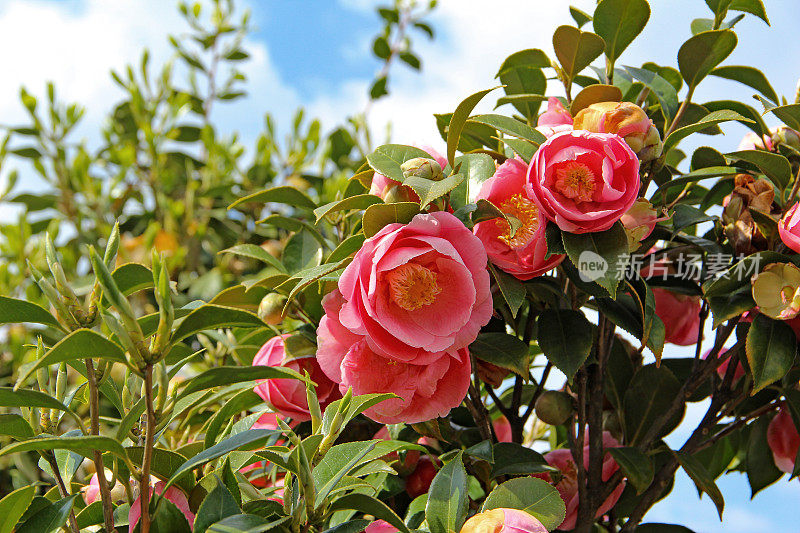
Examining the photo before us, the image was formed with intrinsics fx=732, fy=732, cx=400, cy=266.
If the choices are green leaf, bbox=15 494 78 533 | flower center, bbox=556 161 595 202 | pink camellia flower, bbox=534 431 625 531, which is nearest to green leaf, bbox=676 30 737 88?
flower center, bbox=556 161 595 202

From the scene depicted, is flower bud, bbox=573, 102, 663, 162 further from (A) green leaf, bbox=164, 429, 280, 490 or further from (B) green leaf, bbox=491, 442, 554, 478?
(A) green leaf, bbox=164, 429, 280, 490

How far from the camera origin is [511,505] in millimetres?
693

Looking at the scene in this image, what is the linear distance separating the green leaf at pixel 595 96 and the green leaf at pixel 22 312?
64 cm

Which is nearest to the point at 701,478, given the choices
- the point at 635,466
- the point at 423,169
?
the point at 635,466

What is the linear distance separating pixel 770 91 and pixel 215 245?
1608mm

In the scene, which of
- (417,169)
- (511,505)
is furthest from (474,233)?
(511,505)

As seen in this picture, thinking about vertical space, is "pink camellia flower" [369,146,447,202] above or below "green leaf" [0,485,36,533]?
above

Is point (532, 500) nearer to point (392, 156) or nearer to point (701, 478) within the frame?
point (701, 478)

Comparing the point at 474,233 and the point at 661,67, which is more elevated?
the point at 661,67

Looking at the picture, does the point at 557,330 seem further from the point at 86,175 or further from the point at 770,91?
the point at 86,175

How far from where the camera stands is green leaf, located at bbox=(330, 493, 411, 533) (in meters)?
0.62

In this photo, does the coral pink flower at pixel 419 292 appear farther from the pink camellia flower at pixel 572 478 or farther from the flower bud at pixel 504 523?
the pink camellia flower at pixel 572 478

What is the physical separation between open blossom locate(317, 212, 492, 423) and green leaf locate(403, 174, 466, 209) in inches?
0.8

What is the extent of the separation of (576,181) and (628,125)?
0.10 m
